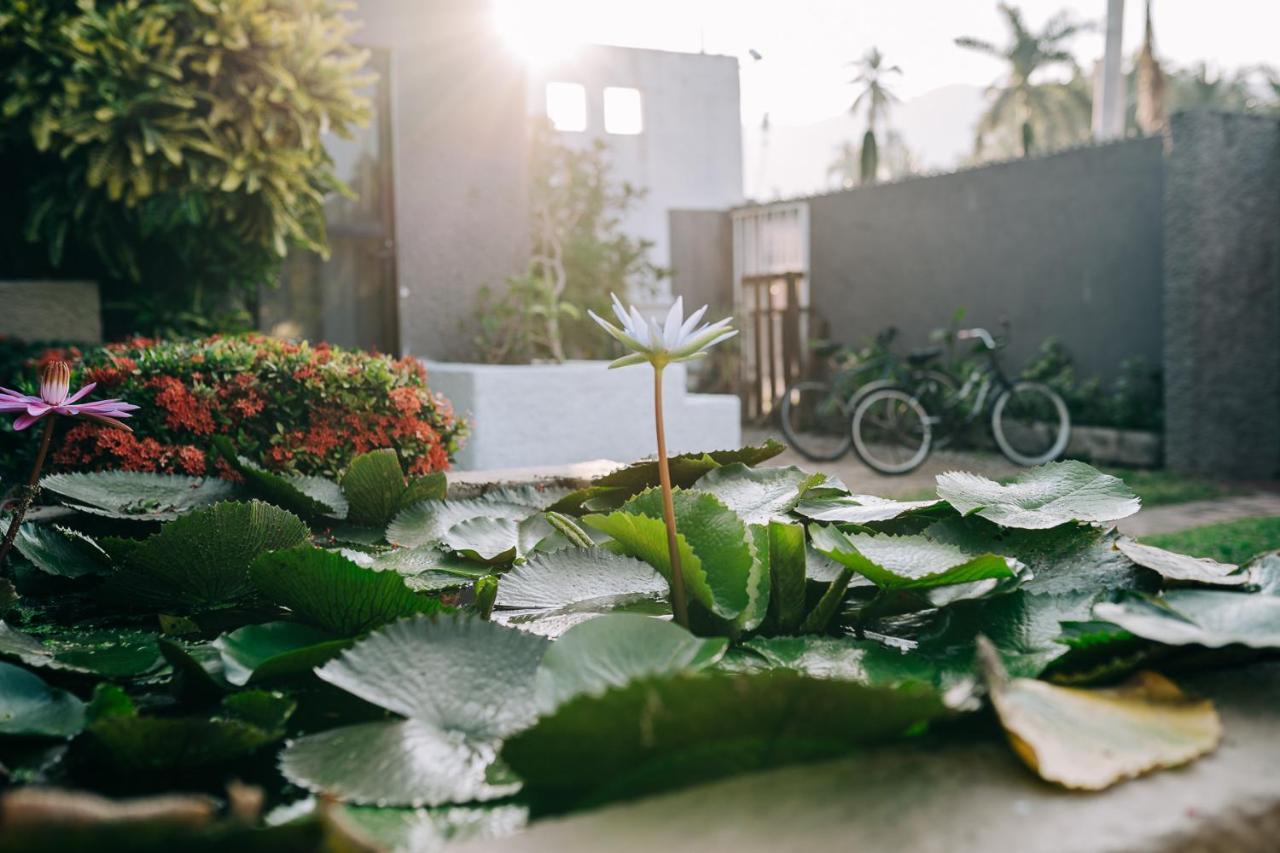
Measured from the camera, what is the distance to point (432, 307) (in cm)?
569

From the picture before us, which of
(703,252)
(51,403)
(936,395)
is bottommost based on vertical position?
(936,395)

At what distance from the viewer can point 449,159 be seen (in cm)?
570

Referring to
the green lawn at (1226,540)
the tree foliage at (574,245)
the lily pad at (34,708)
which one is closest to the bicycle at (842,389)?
the tree foliage at (574,245)

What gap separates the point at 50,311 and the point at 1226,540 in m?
4.75

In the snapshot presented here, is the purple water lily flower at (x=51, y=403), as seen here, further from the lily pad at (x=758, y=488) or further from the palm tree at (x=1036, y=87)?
the palm tree at (x=1036, y=87)

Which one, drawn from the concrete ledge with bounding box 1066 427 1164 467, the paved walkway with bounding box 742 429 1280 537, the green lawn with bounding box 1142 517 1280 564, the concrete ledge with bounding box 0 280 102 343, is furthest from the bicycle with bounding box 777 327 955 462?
the concrete ledge with bounding box 0 280 102 343

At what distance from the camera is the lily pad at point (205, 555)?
917 mm

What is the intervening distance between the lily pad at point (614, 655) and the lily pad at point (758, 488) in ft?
1.12

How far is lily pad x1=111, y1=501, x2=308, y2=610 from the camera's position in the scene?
3.01 ft

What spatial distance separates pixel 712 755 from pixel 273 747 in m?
0.32

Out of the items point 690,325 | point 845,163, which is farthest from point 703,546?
point 845,163

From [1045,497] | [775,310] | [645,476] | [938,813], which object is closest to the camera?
[938,813]

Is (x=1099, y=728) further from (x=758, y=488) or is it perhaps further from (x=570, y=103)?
(x=570, y=103)

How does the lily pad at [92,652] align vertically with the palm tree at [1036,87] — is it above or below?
below
